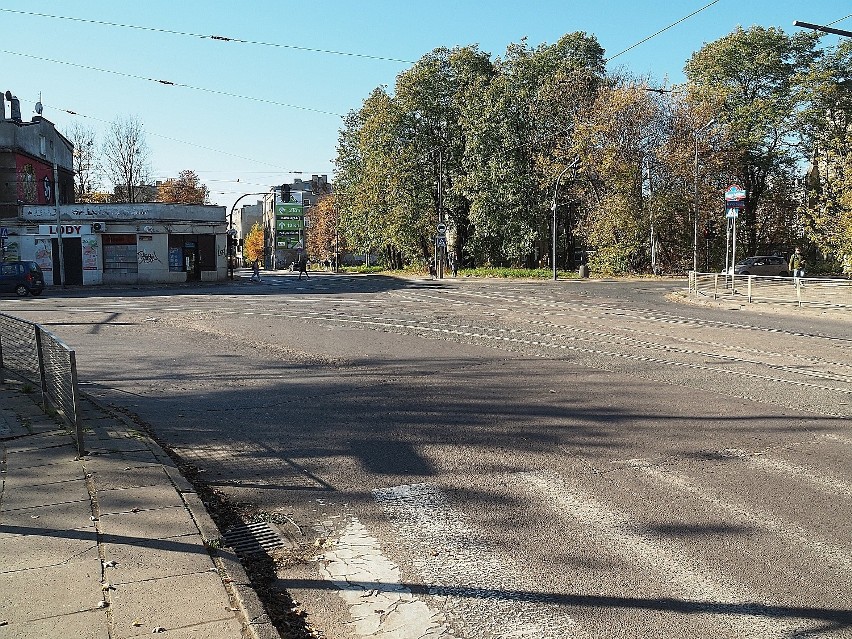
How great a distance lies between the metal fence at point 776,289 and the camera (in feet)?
78.6

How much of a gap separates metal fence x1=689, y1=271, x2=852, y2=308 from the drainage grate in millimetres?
22405

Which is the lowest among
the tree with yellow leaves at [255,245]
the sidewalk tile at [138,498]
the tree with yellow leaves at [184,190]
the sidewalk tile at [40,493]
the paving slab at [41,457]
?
the sidewalk tile at [138,498]

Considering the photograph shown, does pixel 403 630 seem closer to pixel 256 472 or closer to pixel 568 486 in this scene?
pixel 568 486

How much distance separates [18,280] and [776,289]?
33.6m

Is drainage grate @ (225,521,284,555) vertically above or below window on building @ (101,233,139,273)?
below

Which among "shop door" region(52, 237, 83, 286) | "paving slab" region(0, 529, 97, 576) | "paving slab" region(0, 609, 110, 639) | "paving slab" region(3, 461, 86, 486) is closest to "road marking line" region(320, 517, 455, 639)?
"paving slab" region(0, 609, 110, 639)

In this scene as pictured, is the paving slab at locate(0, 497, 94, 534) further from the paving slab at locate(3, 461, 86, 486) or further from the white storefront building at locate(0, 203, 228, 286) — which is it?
the white storefront building at locate(0, 203, 228, 286)

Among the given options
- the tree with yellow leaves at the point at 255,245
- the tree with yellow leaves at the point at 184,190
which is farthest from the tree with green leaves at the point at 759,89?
the tree with yellow leaves at the point at 255,245

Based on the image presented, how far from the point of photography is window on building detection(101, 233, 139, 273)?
155 feet

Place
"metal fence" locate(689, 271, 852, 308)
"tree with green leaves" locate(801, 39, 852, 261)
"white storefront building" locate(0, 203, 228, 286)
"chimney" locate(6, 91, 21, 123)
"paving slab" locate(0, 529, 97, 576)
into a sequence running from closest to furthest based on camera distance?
"paving slab" locate(0, 529, 97, 576) < "metal fence" locate(689, 271, 852, 308) < "tree with green leaves" locate(801, 39, 852, 261) < "white storefront building" locate(0, 203, 228, 286) < "chimney" locate(6, 91, 21, 123)

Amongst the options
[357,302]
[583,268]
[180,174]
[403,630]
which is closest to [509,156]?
[583,268]

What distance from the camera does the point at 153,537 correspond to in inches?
186

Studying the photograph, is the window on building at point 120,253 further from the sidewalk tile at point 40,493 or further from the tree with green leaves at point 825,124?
the sidewalk tile at point 40,493

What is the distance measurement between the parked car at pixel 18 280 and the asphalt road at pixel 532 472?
80.6ft
